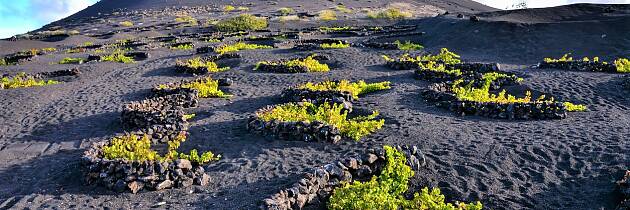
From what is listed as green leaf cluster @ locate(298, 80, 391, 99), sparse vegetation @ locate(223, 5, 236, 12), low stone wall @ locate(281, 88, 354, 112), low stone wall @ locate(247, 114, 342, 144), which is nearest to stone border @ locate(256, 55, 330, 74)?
green leaf cluster @ locate(298, 80, 391, 99)

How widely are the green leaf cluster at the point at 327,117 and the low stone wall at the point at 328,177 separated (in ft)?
6.48

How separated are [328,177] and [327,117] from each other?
402cm

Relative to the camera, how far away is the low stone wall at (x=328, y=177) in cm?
768

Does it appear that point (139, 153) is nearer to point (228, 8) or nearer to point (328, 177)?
point (328, 177)

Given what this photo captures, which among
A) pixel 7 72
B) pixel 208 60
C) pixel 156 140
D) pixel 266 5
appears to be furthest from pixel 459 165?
pixel 266 5

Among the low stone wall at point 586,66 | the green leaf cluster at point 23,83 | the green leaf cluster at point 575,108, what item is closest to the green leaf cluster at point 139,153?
the green leaf cluster at point 575,108

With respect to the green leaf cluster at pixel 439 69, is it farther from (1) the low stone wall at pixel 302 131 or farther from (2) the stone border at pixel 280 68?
(1) the low stone wall at pixel 302 131

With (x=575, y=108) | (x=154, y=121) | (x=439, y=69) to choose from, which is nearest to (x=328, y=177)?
(x=154, y=121)

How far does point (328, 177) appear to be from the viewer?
8406 mm

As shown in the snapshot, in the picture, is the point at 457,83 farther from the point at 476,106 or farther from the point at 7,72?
the point at 7,72

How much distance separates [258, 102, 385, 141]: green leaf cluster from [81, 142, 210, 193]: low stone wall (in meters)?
3.32

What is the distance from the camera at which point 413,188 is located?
8.59 metres

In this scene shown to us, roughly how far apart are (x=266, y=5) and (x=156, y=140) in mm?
78672

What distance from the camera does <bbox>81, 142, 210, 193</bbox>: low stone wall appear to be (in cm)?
865
